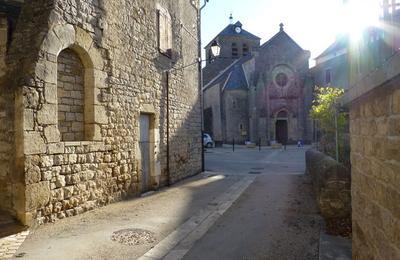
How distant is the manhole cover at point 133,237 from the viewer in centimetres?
541

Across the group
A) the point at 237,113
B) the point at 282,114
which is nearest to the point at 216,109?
the point at 237,113

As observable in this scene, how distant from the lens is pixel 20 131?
5852mm

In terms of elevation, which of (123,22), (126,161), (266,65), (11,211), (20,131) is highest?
(266,65)

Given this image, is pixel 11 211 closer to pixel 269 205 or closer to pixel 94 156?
pixel 94 156

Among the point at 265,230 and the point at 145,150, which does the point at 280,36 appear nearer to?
the point at 145,150

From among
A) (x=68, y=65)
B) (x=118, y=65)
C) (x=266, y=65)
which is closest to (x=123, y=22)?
(x=118, y=65)

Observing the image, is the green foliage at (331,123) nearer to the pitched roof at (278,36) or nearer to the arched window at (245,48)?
the pitched roof at (278,36)

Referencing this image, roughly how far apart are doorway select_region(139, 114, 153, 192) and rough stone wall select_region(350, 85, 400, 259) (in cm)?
664

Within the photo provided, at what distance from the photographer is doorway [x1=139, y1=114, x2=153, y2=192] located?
982 cm

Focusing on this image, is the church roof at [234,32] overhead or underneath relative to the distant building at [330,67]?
overhead

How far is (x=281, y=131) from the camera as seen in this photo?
36969mm

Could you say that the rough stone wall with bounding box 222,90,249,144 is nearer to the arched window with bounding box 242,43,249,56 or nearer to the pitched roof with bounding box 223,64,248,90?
the pitched roof with bounding box 223,64,248,90

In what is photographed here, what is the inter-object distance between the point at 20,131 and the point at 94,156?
73.8 inches

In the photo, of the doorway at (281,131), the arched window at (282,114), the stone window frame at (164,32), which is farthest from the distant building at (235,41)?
the stone window frame at (164,32)
